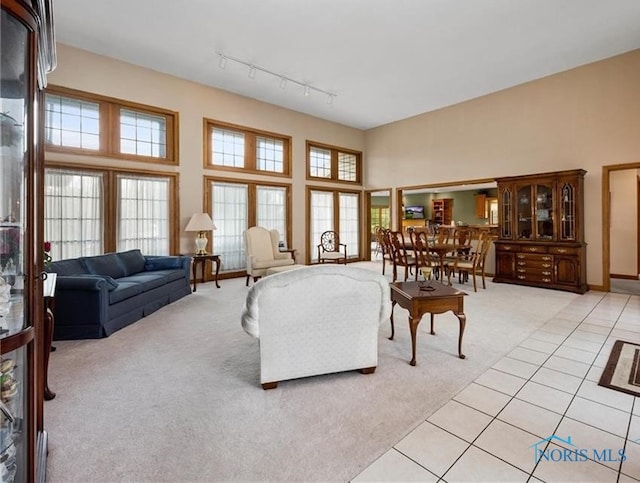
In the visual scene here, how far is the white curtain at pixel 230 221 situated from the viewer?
21.5 ft

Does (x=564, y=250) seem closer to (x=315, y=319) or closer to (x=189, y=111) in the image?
(x=315, y=319)

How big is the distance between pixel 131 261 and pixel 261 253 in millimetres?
2083

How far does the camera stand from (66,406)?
206 centimetres

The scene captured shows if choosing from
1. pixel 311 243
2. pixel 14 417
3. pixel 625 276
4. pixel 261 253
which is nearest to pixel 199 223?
pixel 261 253

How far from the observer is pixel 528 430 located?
1.81m

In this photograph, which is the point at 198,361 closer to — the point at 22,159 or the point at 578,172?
the point at 22,159

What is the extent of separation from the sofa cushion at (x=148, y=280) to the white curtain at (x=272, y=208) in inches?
115

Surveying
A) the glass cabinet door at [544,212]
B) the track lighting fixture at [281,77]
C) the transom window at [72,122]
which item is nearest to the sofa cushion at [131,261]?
the transom window at [72,122]

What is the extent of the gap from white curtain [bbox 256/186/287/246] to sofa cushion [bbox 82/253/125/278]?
3.09 metres

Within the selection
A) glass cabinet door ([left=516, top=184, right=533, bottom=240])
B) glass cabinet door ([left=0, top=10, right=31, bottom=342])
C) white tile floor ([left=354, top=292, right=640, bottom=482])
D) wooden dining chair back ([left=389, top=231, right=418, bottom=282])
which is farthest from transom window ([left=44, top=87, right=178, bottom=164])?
glass cabinet door ([left=516, top=184, right=533, bottom=240])

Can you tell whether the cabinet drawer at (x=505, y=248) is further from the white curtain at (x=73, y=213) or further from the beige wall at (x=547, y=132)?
the white curtain at (x=73, y=213)

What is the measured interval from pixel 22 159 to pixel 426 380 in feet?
8.45

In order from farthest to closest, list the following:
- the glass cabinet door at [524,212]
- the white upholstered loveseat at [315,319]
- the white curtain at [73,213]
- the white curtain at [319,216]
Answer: the white curtain at [319,216]
the glass cabinet door at [524,212]
the white curtain at [73,213]
the white upholstered loveseat at [315,319]

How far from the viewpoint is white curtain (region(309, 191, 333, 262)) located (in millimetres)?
8211
